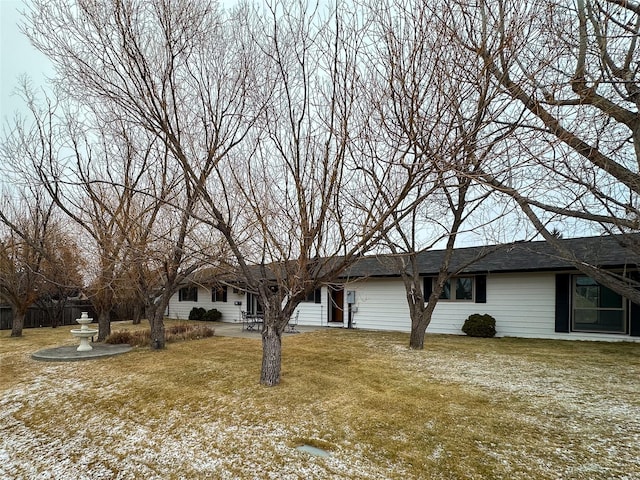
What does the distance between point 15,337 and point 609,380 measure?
16.8m

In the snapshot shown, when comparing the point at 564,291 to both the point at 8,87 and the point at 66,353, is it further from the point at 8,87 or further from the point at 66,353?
the point at 8,87

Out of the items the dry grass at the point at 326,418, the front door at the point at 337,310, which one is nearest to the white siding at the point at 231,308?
the front door at the point at 337,310

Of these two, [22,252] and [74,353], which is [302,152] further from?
[22,252]

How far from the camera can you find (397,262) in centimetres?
966

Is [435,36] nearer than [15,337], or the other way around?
[435,36]

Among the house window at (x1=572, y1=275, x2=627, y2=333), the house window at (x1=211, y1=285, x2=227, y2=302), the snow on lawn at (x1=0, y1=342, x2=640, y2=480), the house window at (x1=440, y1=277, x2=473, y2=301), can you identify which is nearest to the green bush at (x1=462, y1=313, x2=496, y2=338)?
the house window at (x1=440, y1=277, x2=473, y2=301)

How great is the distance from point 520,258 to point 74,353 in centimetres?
1336

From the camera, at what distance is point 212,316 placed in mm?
18609

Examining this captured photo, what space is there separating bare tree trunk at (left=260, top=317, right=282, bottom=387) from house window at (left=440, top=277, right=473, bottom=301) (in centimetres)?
894

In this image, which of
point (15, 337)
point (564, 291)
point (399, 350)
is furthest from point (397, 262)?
point (15, 337)

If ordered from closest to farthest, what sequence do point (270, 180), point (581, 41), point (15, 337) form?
point (581, 41) → point (270, 180) → point (15, 337)

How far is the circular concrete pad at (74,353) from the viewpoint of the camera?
8242 mm

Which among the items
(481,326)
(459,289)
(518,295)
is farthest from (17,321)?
(518,295)

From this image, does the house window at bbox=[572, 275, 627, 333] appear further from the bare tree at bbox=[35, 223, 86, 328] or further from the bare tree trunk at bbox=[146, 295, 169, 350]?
the bare tree at bbox=[35, 223, 86, 328]
